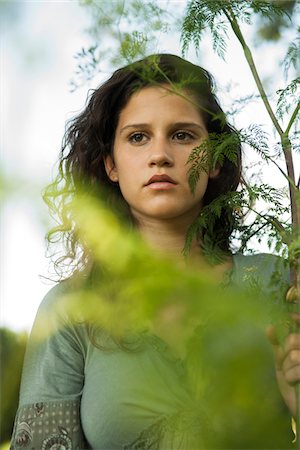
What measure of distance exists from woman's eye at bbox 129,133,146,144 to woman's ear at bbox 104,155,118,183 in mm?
232

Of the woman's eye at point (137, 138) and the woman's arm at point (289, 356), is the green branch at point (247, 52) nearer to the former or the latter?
the woman's arm at point (289, 356)

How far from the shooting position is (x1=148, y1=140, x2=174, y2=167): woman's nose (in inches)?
68.3

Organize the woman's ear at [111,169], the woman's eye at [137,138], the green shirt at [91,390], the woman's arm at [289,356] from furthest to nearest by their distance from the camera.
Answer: the woman's ear at [111,169], the woman's eye at [137,138], the green shirt at [91,390], the woman's arm at [289,356]

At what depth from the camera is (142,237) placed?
6.51 ft

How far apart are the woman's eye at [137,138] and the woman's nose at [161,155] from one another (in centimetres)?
9

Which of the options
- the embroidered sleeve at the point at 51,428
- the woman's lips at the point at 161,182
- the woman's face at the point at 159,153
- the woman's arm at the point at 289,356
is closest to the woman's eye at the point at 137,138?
the woman's face at the point at 159,153

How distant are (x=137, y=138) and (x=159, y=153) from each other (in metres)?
0.17

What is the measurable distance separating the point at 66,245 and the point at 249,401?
189 cm

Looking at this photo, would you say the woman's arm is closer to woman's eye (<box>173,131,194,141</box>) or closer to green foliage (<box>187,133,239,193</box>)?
green foliage (<box>187,133,239,193</box>)

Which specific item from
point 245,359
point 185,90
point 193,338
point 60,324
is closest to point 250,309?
point 245,359

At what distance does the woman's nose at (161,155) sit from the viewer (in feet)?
5.69

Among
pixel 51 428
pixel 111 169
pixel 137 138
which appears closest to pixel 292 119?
pixel 137 138

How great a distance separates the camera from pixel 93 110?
216 cm

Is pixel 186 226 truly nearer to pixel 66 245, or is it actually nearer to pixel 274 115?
pixel 66 245
